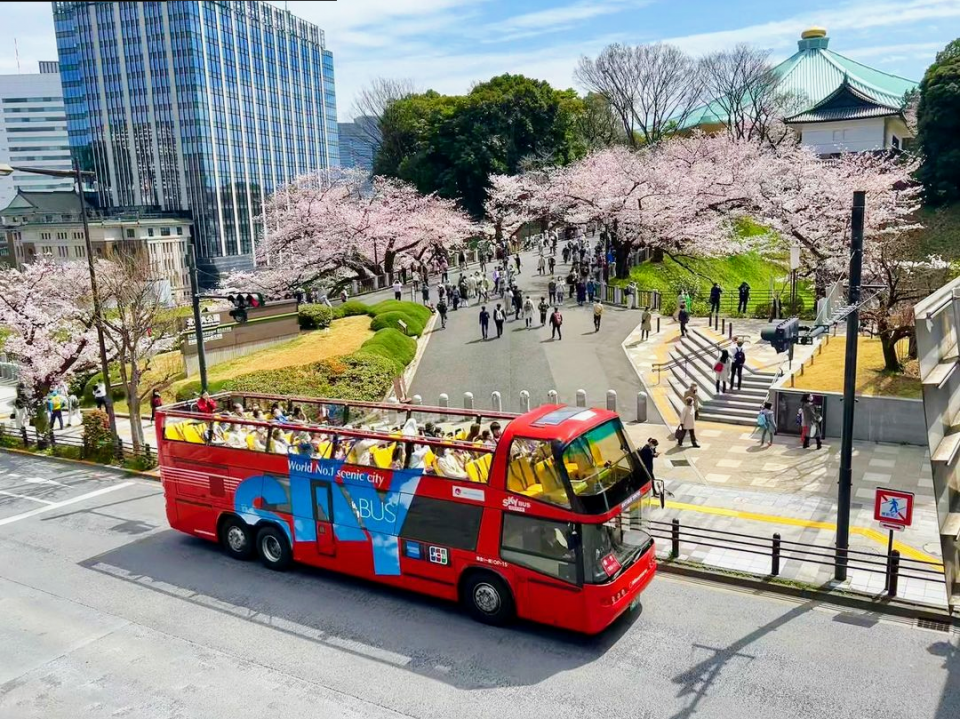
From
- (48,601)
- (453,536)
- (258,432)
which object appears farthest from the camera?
(258,432)

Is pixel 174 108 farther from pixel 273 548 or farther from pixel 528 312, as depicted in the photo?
pixel 273 548

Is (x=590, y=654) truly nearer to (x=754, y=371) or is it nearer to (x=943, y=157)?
(x=754, y=371)

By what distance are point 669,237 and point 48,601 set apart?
121 feet

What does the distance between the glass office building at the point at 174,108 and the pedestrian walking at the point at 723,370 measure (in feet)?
318

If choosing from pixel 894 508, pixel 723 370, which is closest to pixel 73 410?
pixel 723 370

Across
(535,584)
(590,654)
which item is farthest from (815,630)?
(535,584)

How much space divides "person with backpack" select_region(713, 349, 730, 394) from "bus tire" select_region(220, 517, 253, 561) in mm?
15882

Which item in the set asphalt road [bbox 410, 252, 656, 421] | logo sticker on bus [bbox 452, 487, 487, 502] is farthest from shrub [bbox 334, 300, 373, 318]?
logo sticker on bus [bbox 452, 487, 487, 502]

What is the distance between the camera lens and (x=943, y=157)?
49344 mm

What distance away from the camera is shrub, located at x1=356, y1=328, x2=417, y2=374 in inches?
1123

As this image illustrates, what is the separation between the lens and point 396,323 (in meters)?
33.5

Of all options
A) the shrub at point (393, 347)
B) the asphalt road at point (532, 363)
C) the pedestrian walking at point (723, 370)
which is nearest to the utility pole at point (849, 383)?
the asphalt road at point (532, 363)

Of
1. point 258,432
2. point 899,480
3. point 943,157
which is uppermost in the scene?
point 943,157

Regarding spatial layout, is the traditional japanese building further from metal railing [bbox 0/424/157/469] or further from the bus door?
the bus door
